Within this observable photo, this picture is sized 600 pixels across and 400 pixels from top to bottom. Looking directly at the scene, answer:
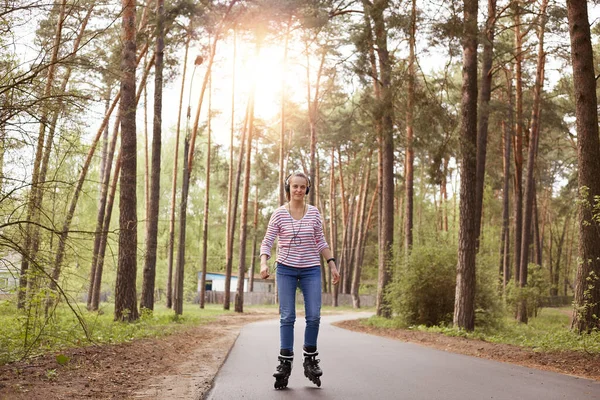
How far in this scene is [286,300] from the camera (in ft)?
20.7

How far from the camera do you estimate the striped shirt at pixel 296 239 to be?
20.7ft

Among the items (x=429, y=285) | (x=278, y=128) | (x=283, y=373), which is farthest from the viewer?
(x=278, y=128)

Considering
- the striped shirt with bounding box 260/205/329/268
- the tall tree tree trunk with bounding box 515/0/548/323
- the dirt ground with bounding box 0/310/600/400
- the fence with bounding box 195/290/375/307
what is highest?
the tall tree tree trunk with bounding box 515/0/548/323

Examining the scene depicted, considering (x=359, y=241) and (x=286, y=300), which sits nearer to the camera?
(x=286, y=300)

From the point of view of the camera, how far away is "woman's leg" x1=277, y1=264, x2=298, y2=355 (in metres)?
6.27

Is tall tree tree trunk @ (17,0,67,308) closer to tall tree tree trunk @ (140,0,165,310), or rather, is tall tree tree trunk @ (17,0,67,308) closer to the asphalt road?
the asphalt road

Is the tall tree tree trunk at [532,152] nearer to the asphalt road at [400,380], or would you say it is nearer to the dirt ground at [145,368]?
the dirt ground at [145,368]

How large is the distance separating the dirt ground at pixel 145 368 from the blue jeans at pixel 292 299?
1.00 meters

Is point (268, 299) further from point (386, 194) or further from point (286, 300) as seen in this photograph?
point (286, 300)

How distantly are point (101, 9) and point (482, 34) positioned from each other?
944cm

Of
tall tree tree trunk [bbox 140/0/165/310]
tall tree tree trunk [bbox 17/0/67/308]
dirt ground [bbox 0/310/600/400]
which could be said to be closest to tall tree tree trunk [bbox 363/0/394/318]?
tall tree tree trunk [bbox 140/0/165/310]

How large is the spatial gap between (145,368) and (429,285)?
34.9 ft

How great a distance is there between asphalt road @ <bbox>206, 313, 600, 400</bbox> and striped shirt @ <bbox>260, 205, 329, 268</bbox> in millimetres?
1295

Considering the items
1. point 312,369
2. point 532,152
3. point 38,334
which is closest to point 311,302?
point 312,369
